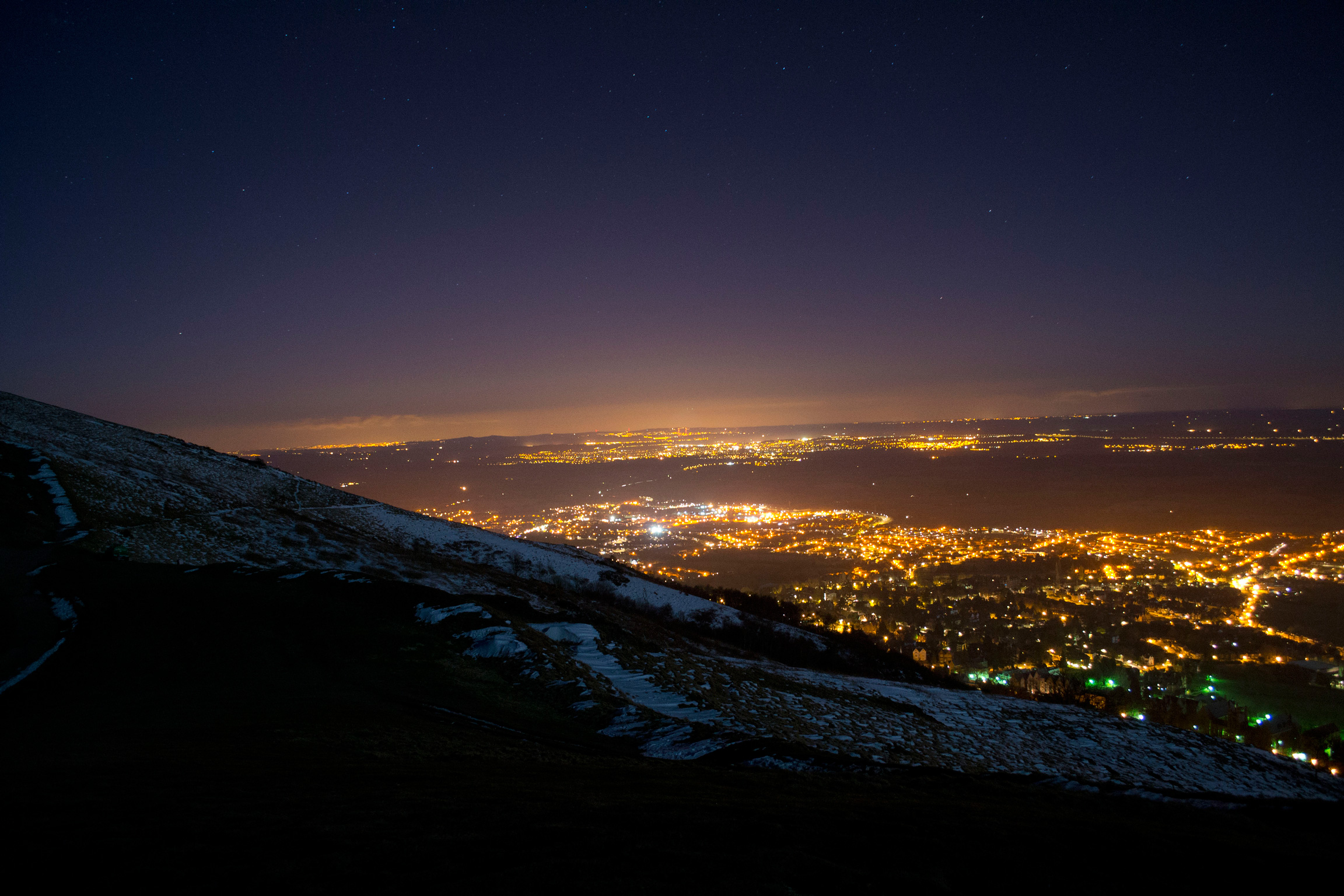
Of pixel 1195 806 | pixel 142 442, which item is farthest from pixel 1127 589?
pixel 142 442

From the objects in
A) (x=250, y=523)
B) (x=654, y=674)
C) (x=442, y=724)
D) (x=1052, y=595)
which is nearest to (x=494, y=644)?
(x=654, y=674)

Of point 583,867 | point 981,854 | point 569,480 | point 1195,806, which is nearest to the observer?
point 583,867

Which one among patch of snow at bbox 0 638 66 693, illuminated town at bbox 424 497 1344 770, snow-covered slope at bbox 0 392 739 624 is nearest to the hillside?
patch of snow at bbox 0 638 66 693

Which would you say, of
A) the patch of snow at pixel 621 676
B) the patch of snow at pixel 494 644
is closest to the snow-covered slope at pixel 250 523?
the patch of snow at pixel 621 676

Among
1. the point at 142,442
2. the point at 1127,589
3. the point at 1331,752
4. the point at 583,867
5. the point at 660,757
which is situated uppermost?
the point at 142,442

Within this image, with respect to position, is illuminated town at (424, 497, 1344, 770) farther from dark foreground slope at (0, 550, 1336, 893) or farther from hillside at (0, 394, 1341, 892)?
dark foreground slope at (0, 550, 1336, 893)

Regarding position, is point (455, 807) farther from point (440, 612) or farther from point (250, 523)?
point (250, 523)

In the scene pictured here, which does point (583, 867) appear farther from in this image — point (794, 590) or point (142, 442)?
point (794, 590)
